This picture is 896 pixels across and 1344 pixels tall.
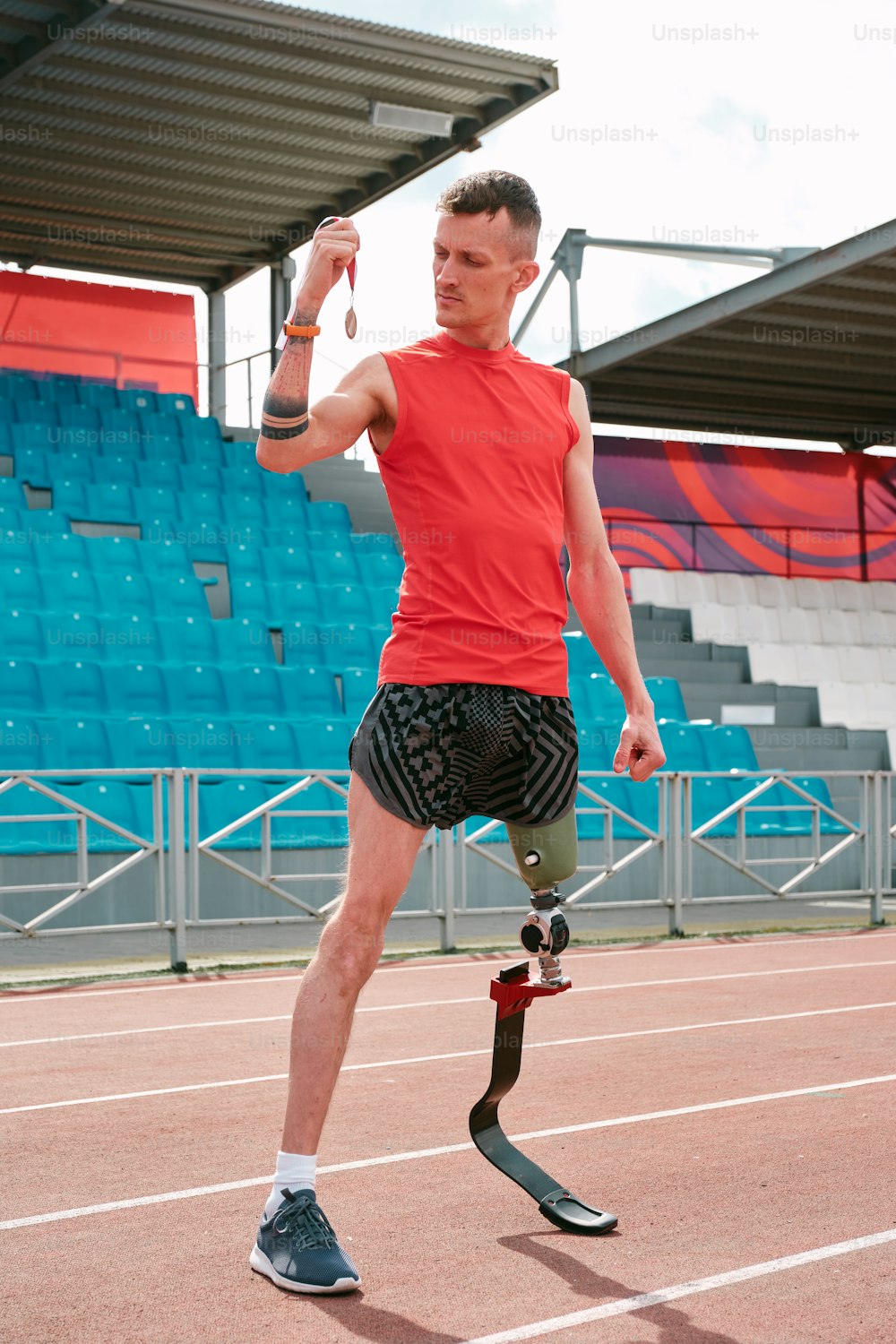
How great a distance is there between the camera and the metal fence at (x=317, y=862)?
938 cm

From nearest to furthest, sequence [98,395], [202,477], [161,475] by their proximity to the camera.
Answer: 1. [161,475]
2. [202,477]
3. [98,395]

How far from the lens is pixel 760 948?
1066 cm

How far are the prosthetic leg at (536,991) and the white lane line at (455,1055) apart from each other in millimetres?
1922

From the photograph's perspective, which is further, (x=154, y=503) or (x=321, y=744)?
(x=154, y=503)

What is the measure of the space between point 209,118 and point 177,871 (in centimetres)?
1082

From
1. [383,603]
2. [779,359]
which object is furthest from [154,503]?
[779,359]

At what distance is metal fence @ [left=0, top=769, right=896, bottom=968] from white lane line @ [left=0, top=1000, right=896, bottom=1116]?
2235 mm

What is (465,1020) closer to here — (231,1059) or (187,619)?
(231,1059)

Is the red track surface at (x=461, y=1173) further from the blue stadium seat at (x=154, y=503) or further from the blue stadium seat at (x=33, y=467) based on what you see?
the blue stadium seat at (x=33, y=467)

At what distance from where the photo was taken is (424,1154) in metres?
4.27

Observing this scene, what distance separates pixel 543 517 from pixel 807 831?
39.7ft

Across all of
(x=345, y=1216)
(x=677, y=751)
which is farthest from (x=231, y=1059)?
(x=677, y=751)

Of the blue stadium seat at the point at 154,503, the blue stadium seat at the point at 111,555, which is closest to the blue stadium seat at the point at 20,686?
the blue stadium seat at the point at 111,555

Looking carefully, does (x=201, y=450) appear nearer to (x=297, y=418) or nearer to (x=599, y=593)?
(x=599, y=593)
